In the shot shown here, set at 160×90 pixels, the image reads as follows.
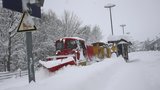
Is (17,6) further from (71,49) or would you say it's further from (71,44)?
(71,44)

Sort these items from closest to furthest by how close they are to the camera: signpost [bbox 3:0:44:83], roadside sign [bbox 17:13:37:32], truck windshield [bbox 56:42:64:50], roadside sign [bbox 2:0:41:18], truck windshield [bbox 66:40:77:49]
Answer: roadside sign [bbox 2:0:41:18], signpost [bbox 3:0:44:83], roadside sign [bbox 17:13:37:32], truck windshield [bbox 66:40:77:49], truck windshield [bbox 56:42:64:50]

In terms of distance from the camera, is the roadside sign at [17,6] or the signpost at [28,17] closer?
the roadside sign at [17,6]

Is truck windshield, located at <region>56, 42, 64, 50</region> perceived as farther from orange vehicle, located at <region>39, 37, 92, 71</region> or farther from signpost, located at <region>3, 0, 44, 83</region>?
signpost, located at <region>3, 0, 44, 83</region>

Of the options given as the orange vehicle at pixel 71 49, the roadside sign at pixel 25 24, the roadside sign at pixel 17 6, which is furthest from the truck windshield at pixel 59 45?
the roadside sign at pixel 25 24

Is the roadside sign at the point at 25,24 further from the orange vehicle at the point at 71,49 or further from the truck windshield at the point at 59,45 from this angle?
the truck windshield at the point at 59,45

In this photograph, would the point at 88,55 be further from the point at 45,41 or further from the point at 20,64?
the point at 45,41

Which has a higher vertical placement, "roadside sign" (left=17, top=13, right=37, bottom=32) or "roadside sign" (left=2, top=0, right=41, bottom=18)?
"roadside sign" (left=2, top=0, right=41, bottom=18)

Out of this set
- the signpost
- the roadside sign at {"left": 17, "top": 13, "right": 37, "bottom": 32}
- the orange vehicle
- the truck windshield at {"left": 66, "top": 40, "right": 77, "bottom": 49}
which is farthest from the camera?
the truck windshield at {"left": 66, "top": 40, "right": 77, "bottom": 49}

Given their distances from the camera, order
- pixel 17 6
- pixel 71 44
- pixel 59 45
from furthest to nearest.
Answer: pixel 59 45 → pixel 71 44 → pixel 17 6

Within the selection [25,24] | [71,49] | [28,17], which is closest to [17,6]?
[28,17]

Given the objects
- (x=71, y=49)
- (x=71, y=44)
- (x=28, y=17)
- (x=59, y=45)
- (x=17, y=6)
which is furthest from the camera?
(x=59, y=45)

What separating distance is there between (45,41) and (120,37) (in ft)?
61.5

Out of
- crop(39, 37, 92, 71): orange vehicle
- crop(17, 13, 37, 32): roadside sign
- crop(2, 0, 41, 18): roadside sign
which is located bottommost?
crop(39, 37, 92, 71): orange vehicle

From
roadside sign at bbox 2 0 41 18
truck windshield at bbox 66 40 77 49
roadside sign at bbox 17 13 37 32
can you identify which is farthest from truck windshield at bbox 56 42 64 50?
roadside sign at bbox 17 13 37 32
